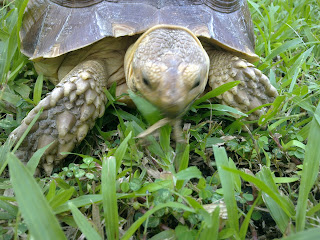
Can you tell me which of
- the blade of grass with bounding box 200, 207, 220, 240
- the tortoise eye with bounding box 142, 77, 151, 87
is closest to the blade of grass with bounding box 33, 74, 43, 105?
the tortoise eye with bounding box 142, 77, 151, 87

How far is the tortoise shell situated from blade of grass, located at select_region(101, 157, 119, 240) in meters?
0.91

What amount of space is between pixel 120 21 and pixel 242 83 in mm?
898

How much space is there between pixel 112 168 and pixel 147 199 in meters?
0.20

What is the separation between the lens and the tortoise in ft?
5.31

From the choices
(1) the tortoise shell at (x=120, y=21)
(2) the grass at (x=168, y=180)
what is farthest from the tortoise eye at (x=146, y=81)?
(1) the tortoise shell at (x=120, y=21)

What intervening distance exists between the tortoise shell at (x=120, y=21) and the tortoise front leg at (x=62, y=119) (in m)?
0.27

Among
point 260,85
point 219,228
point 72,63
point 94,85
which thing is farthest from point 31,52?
point 219,228

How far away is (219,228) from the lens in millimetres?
1183

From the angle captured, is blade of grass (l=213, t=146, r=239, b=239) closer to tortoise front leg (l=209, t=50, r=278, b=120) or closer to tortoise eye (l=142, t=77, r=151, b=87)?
tortoise eye (l=142, t=77, r=151, b=87)

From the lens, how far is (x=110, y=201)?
3.87 ft

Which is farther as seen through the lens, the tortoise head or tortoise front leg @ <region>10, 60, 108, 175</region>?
tortoise front leg @ <region>10, 60, 108, 175</region>

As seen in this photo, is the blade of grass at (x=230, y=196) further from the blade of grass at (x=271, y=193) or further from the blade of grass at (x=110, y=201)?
the blade of grass at (x=110, y=201)

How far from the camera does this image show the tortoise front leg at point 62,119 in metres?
1.73

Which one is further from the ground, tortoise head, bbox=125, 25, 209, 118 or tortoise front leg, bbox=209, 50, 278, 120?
tortoise head, bbox=125, 25, 209, 118
